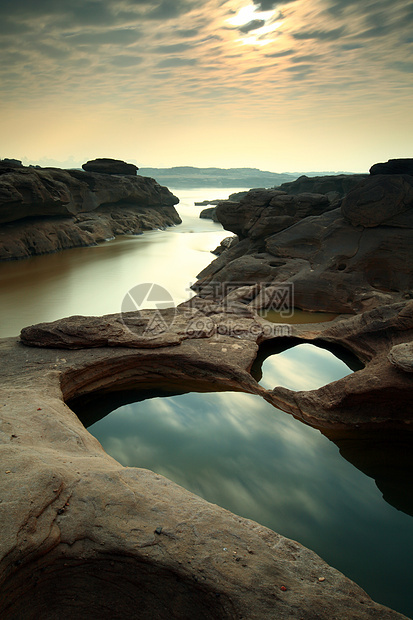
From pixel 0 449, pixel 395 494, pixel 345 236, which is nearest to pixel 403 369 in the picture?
pixel 395 494

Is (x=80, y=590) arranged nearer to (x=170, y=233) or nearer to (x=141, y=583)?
(x=141, y=583)

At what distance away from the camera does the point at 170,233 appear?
33.4 m

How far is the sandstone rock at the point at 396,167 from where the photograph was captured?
12.5 metres

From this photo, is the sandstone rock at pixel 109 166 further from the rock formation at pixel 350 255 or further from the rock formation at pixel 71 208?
the rock formation at pixel 350 255

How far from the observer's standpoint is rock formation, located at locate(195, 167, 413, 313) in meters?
11.3

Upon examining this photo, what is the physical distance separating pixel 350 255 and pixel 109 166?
27.5 meters

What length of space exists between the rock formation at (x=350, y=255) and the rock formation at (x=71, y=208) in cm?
1174

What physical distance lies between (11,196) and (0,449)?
721 inches

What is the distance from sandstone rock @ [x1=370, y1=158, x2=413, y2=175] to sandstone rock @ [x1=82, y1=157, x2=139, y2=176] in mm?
26260

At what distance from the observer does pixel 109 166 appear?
34.3 m

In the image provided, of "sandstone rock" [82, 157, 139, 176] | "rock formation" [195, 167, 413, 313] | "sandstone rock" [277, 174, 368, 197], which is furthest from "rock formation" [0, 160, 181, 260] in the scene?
"sandstone rock" [277, 174, 368, 197]

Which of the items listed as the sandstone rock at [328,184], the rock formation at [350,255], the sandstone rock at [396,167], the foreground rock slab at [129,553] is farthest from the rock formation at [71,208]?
the foreground rock slab at [129,553]

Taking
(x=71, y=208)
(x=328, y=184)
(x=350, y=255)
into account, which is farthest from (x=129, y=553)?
(x=328, y=184)

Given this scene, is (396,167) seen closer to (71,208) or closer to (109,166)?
(71,208)
